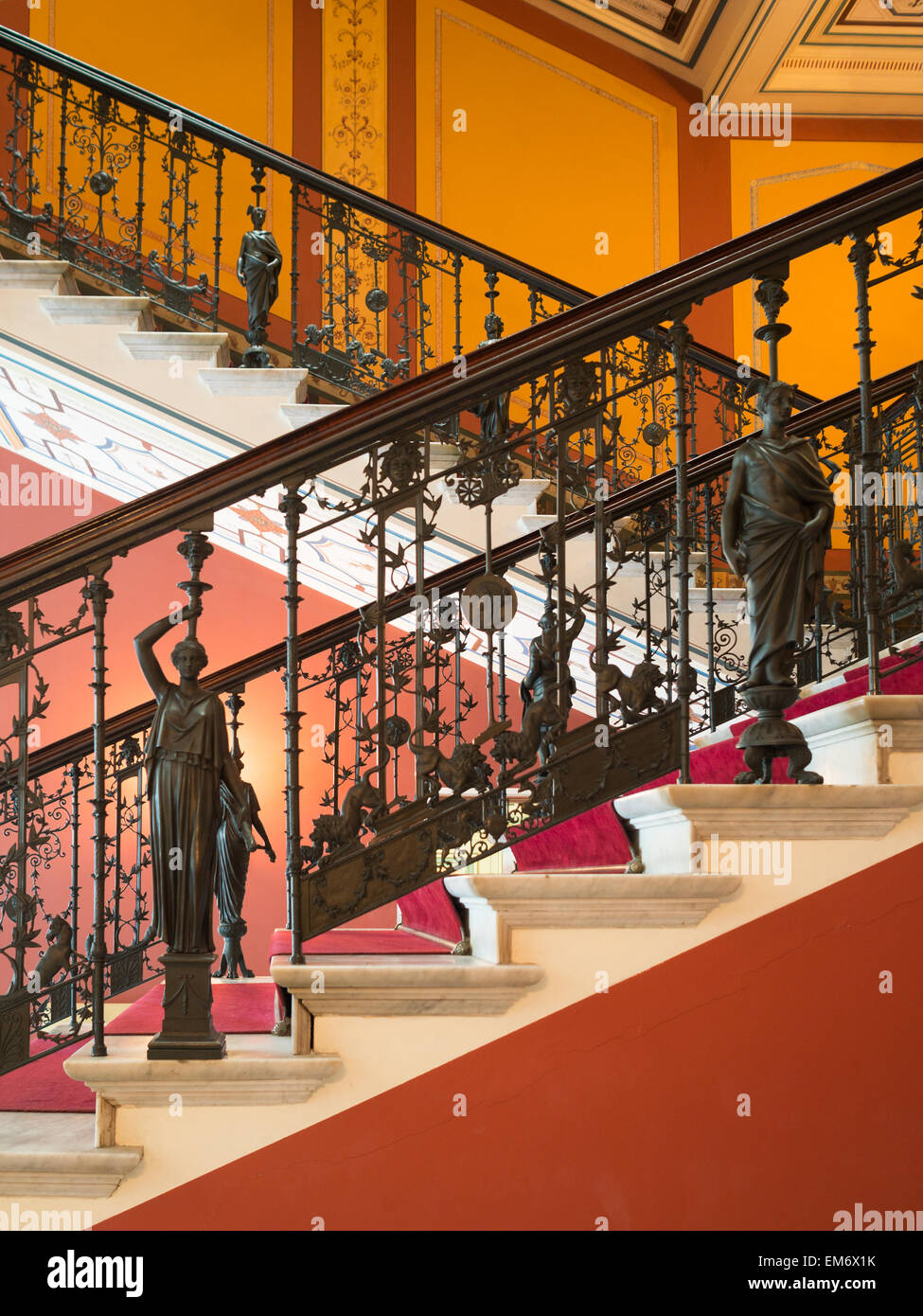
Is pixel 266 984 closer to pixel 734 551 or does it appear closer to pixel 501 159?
pixel 734 551

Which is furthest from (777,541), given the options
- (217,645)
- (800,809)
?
(217,645)

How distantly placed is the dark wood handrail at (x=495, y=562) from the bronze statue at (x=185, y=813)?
144 cm

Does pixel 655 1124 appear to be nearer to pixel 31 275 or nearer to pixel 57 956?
pixel 57 956

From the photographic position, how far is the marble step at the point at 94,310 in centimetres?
511

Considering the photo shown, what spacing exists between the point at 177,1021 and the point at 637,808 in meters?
1.00

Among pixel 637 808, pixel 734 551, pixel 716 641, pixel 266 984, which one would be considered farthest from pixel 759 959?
pixel 716 641

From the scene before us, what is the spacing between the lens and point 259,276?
18.1ft

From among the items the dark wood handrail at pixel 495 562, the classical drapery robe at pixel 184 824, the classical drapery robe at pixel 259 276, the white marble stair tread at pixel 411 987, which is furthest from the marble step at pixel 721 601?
the classical drapery robe at pixel 184 824

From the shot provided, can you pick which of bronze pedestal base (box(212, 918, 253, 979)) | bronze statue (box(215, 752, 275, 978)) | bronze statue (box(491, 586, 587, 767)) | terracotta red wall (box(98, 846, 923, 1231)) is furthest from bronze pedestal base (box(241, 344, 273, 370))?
terracotta red wall (box(98, 846, 923, 1231))

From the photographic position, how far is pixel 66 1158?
2166 mm

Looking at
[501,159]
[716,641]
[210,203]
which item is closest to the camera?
[716,641]

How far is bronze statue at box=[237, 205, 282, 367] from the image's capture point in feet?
17.9

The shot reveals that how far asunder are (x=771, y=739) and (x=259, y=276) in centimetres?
397

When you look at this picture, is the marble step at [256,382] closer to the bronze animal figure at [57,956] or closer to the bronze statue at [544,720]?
the bronze animal figure at [57,956]
